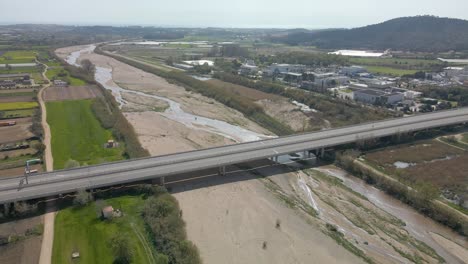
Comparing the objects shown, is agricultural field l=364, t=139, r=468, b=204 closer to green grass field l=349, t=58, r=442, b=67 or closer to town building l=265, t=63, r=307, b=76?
town building l=265, t=63, r=307, b=76

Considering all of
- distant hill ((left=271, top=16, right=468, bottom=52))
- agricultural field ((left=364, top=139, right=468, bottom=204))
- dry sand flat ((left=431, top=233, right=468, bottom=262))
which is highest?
distant hill ((left=271, top=16, right=468, bottom=52))

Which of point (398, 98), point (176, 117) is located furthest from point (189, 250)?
point (398, 98)

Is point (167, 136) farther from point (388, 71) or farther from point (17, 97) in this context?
point (388, 71)

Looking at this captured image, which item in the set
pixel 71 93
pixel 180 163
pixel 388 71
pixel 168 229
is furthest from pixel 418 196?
pixel 388 71

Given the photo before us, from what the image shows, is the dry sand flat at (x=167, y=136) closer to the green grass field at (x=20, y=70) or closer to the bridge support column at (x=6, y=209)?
the bridge support column at (x=6, y=209)

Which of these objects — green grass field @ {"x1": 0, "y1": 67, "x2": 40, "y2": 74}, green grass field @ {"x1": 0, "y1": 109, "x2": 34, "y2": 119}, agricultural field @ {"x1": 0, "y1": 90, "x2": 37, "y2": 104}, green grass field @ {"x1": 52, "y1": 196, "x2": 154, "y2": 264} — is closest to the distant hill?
green grass field @ {"x1": 0, "y1": 67, "x2": 40, "y2": 74}

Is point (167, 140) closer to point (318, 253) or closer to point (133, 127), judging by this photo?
point (133, 127)

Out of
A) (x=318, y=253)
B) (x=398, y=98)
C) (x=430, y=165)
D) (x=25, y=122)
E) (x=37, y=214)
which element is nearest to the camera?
(x=318, y=253)
